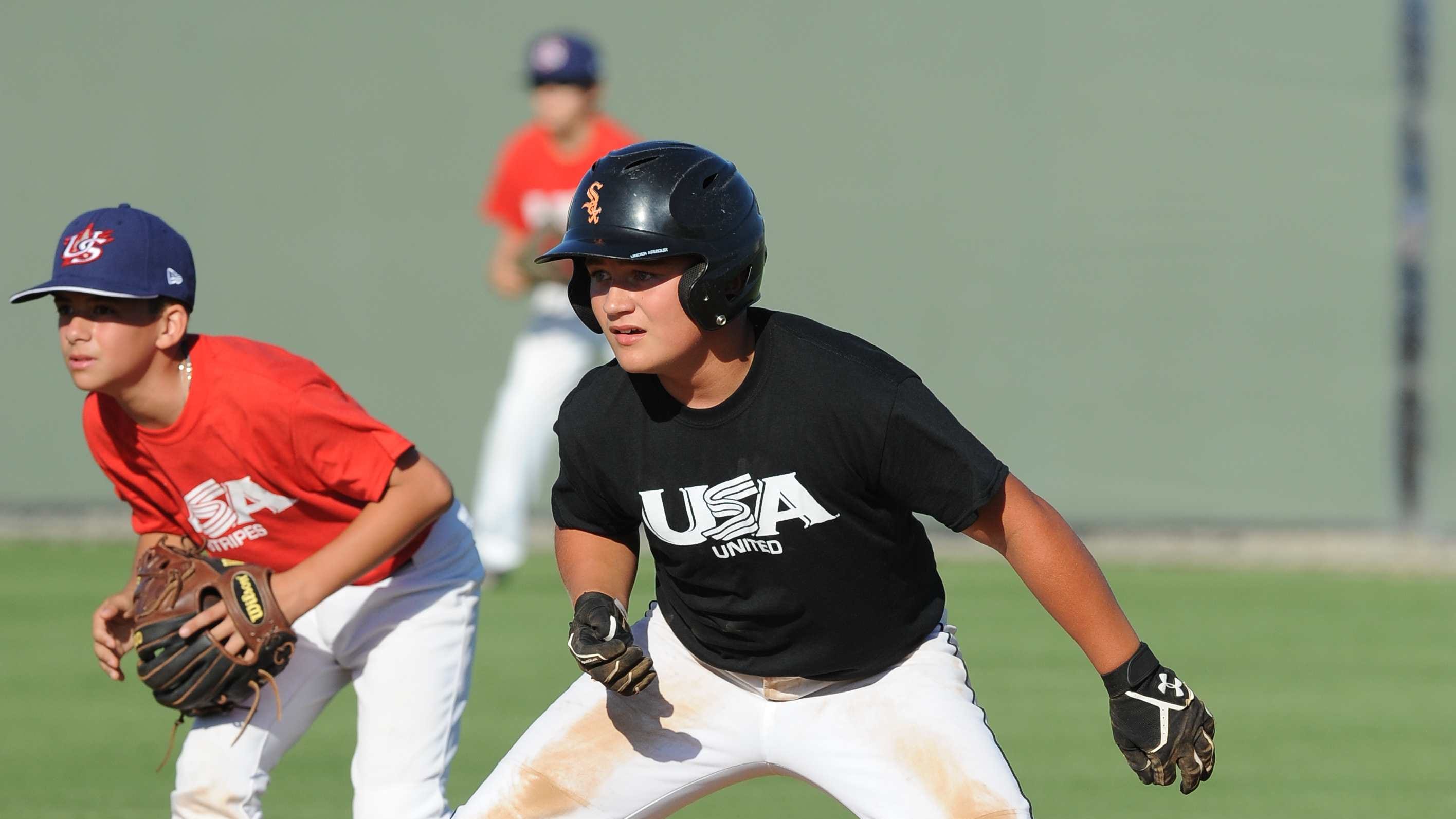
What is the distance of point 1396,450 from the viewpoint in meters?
10.6

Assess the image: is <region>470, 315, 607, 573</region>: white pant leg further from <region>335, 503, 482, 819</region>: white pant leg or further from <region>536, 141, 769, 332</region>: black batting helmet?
<region>536, 141, 769, 332</region>: black batting helmet

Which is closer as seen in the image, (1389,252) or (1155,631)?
(1155,631)

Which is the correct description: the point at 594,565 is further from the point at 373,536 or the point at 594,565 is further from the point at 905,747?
the point at 905,747

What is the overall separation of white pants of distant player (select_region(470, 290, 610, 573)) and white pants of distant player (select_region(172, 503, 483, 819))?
4.30 m

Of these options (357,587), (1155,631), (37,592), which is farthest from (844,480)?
(37,592)

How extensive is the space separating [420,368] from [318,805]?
232 inches

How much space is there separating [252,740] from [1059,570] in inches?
77.8

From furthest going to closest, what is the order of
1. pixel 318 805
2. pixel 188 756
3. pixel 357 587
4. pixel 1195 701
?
pixel 318 805 < pixel 357 587 < pixel 188 756 < pixel 1195 701

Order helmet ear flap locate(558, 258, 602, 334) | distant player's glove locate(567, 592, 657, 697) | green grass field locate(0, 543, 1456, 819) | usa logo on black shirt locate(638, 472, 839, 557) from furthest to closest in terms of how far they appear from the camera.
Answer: green grass field locate(0, 543, 1456, 819) < helmet ear flap locate(558, 258, 602, 334) < usa logo on black shirt locate(638, 472, 839, 557) < distant player's glove locate(567, 592, 657, 697)

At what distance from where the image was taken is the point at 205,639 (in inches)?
162

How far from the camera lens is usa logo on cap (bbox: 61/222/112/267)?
4.14 metres

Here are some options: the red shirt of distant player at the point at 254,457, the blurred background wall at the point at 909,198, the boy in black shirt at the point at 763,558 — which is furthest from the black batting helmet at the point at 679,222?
the blurred background wall at the point at 909,198

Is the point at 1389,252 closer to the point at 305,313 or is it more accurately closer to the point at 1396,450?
the point at 1396,450

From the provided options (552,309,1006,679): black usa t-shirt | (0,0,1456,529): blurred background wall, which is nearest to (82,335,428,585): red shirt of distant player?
(552,309,1006,679): black usa t-shirt
